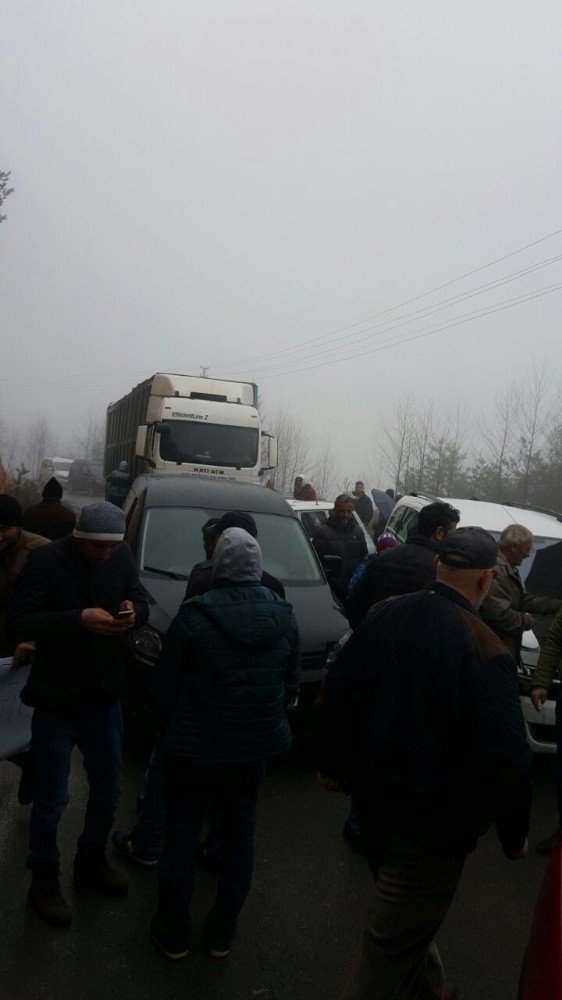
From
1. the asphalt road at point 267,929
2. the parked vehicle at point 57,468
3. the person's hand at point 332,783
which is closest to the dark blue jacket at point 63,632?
the asphalt road at point 267,929

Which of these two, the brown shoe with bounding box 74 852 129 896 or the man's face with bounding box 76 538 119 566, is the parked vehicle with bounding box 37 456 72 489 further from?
the man's face with bounding box 76 538 119 566

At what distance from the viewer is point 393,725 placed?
2.52 metres

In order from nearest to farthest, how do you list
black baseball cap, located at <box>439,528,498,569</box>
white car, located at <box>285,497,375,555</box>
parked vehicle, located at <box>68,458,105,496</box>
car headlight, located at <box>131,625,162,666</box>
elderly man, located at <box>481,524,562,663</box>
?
1. black baseball cap, located at <box>439,528,498,569</box>
2. elderly man, located at <box>481,524,562,663</box>
3. car headlight, located at <box>131,625,162,666</box>
4. white car, located at <box>285,497,375,555</box>
5. parked vehicle, located at <box>68,458,105,496</box>

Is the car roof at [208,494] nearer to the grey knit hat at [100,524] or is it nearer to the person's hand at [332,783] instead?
the grey knit hat at [100,524]

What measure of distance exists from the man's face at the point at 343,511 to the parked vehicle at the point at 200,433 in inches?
235

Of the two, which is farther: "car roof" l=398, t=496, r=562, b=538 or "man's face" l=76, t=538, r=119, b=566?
"car roof" l=398, t=496, r=562, b=538

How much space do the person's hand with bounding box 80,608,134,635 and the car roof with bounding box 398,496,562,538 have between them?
4760 mm

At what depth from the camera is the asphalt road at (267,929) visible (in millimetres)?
3297

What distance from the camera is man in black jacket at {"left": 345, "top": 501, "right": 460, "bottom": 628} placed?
183 inches

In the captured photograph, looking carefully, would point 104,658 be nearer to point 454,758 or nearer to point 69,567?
point 69,567

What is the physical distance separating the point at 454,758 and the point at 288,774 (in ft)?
11.6

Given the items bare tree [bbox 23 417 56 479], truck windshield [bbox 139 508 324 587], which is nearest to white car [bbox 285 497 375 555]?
truck windshield [bbox 139 508 324 587]

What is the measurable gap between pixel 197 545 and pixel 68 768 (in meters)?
3.26

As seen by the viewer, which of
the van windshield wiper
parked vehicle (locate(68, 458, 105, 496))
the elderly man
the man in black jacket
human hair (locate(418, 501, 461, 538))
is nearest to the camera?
the man in black jacket
